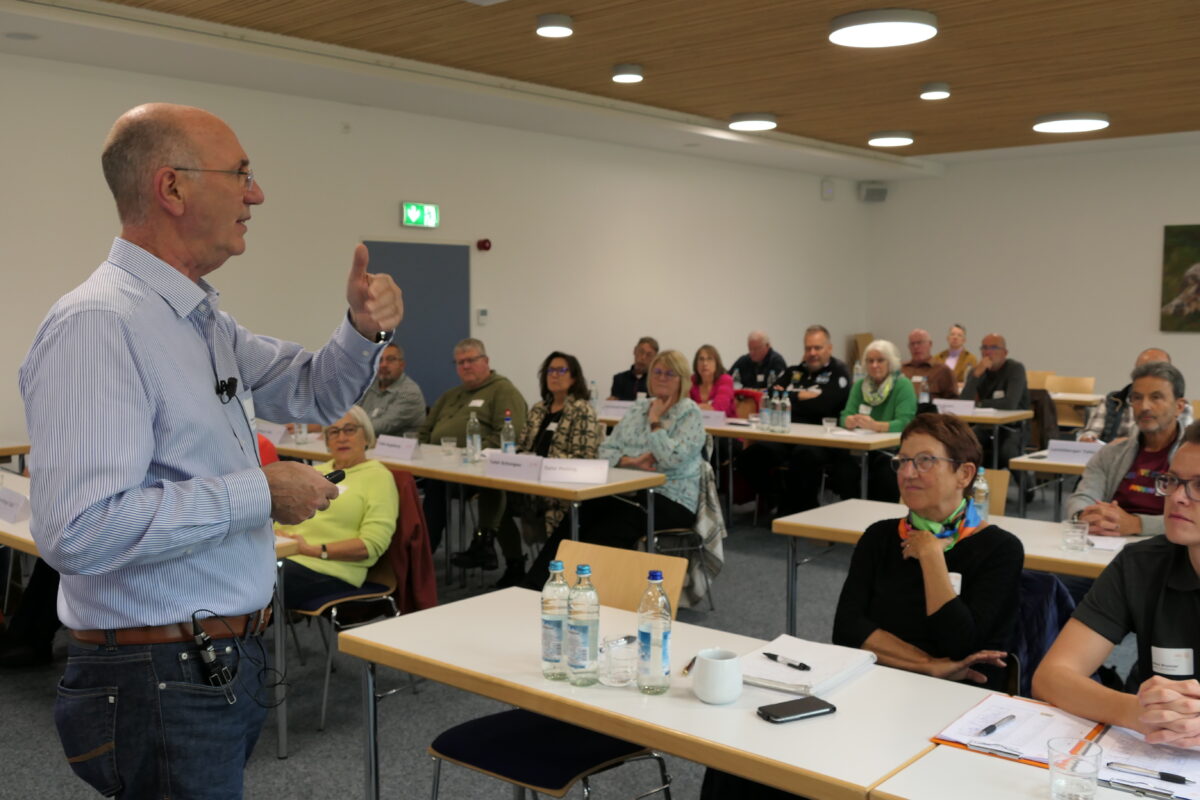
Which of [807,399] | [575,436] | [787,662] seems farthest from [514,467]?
[807,399]

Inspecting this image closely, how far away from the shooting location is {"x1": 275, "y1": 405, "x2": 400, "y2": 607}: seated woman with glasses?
4.04 metres

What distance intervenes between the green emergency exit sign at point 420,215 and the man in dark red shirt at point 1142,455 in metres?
5.70

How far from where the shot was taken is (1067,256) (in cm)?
1222

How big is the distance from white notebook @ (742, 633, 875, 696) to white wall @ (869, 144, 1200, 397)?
1076cm

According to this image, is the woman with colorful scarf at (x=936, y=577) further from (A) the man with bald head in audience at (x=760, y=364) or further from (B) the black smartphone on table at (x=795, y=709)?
(A) the man with bald head in audience at (x=760, y=364)

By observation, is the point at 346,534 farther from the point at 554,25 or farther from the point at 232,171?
the point at 554,25

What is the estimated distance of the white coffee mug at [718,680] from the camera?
6.82ft

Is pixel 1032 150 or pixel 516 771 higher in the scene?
pixel 1032 150

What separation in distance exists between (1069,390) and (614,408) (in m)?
4.94

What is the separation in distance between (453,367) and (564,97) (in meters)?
2.40

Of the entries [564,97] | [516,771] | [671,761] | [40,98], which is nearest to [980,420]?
[564,97]

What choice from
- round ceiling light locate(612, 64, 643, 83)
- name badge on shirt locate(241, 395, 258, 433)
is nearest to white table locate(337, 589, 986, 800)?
name badge on shirt locate(241, 395, 258, 433)

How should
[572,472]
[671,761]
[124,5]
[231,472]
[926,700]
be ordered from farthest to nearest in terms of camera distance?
1. [124,5]
2. [572,472]
3. [671,761]
4. [926,700]
5. [231,472]

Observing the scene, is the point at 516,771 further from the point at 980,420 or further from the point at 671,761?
the point at 980,420
